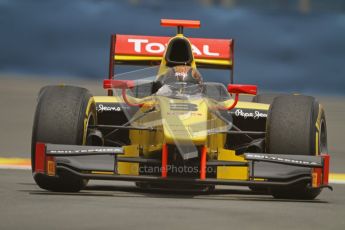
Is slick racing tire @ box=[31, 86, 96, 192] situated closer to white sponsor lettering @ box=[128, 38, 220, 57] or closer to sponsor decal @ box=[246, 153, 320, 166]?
sponsor decal @ box=[246, 153, 320, 166]

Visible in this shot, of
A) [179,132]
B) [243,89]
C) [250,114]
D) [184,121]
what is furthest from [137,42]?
[179,132]

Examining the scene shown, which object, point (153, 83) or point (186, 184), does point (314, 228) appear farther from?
point (153, 83)

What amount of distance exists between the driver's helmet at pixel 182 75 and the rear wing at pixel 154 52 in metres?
2.22

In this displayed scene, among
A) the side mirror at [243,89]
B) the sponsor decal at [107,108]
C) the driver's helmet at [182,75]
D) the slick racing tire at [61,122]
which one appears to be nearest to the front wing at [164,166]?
the slick racing tire at [61,122]

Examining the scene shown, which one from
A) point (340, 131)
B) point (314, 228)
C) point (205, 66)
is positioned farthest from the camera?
point (340, 131)

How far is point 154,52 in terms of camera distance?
12266 mm

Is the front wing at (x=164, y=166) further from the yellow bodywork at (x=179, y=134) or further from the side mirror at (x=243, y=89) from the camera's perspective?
the side mirror at (x=243, y=89)

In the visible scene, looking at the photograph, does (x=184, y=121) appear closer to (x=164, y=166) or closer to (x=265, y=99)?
(x=164, y=166)

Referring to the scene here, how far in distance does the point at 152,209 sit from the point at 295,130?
2.14 meters

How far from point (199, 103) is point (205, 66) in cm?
340

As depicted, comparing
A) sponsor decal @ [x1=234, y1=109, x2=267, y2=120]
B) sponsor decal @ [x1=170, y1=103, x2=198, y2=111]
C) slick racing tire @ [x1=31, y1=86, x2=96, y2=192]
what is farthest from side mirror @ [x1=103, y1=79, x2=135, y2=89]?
sponsor decal @ [x1=234, y1=109, x2=267, y2=120]

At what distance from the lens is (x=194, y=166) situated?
8.90m

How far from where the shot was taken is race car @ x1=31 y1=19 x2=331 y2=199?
8773 mm

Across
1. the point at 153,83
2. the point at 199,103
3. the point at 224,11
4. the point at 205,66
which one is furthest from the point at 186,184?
the point at 224,11
